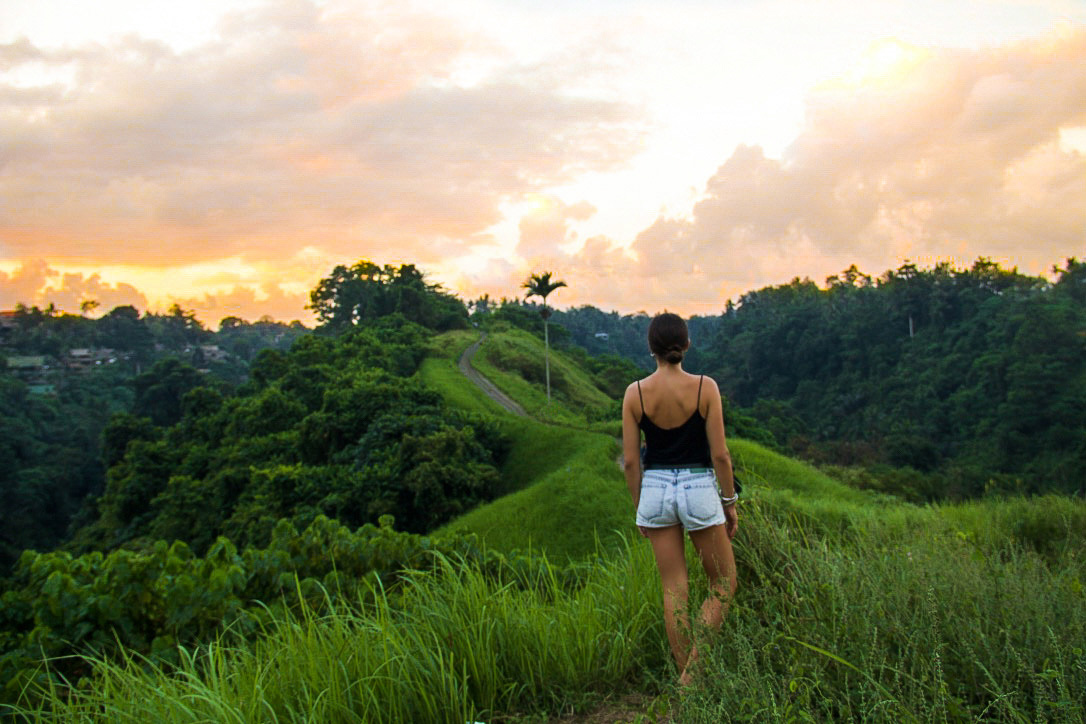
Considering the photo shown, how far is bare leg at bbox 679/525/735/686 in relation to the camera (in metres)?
3.05

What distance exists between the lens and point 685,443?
10.5 feet

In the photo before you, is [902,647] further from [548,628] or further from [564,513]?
[564,513]

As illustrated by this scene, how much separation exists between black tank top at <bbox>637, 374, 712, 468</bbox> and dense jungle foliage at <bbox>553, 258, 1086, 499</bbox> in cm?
2093

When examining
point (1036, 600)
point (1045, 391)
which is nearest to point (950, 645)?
point (1036, 600)

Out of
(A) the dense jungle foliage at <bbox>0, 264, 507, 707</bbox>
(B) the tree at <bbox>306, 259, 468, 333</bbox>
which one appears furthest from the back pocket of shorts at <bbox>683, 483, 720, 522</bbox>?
(B) the tree at <bbox>306, 259, 468, 333</bbox>

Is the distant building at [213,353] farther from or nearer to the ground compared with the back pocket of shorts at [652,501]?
farther from the ground

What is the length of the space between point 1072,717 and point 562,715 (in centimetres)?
166

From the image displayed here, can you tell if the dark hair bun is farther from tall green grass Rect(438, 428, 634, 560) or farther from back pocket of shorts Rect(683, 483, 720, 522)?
tall green grass Rect(438, 428, 634, 560)

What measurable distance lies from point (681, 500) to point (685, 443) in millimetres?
238

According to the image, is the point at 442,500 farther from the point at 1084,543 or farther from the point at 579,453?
the point at 1084,543

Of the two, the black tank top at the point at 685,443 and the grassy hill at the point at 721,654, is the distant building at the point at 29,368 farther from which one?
the black tank top at the point at 685,443

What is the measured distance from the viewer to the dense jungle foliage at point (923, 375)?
113 ft

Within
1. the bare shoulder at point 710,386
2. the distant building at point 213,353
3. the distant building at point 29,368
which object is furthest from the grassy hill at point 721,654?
the distant building at point 213,353

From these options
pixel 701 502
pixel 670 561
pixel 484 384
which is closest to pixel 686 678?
pixel 670 561
